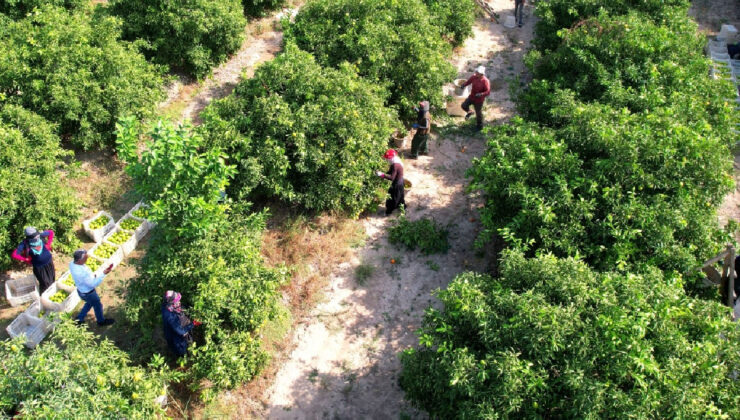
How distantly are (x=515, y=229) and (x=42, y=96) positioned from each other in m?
8.82

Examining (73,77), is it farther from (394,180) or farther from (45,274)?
(394,180)

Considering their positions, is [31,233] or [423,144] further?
[423,144]

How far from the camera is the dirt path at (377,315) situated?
25.0 ft

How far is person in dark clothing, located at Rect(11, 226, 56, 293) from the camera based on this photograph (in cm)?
796

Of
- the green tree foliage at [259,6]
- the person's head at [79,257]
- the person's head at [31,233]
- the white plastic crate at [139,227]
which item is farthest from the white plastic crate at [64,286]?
the green tree foliage at [259,6]

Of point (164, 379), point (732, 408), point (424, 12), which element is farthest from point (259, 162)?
point (732, 408)

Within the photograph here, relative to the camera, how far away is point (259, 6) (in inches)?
620

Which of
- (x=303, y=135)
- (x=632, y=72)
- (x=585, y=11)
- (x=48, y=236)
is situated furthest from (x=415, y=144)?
(x=48, y=236)

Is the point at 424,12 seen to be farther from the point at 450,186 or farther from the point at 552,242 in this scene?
the point at 552,242

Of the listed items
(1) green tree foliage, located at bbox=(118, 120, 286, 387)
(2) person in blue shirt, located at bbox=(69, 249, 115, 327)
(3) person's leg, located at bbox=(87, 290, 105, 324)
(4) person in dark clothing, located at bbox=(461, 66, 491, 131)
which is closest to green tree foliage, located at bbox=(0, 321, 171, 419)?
(1) green tree foliage, located at bbox=(118, 120, 286, 387)

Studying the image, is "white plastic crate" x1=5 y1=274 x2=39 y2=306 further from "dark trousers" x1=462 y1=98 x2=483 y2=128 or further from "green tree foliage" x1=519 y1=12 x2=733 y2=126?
"dark trousers" x1=462 y1=98 x2=483 y2=128

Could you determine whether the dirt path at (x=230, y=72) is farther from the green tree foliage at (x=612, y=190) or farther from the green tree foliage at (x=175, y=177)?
the green tree foliage at (x=612, y=190)

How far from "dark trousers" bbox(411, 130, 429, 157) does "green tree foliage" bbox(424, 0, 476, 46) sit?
4.07 meters

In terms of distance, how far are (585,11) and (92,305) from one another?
1192 cm
